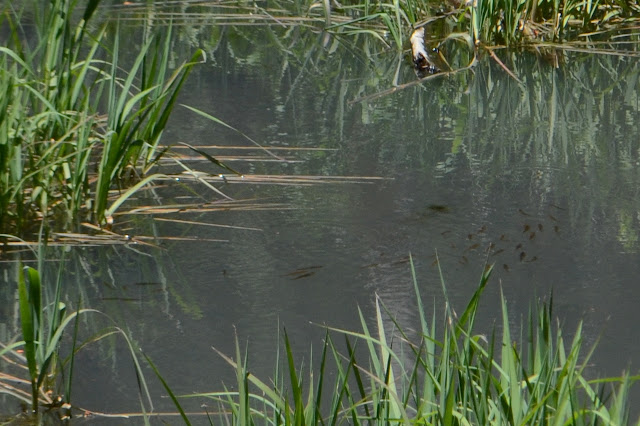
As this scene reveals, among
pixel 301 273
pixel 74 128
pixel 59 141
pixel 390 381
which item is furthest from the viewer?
pixel 74 128

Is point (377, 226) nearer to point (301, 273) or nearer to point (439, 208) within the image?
point (439, 208)

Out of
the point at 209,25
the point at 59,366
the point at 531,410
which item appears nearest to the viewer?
the point at 531,410

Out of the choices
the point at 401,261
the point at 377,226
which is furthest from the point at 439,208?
the point at 401,261

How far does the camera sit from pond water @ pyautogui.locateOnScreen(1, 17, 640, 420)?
77.7 inches

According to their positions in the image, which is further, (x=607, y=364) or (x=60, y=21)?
(x=60, y=21)

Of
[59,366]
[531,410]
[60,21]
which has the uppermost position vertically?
[60,21]

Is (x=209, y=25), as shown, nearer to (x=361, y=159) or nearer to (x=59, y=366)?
(x=361, y=159)

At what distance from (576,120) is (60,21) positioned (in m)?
1.71

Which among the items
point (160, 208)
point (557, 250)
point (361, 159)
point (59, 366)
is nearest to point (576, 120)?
point (361, 159)

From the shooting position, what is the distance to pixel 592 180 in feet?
9.28

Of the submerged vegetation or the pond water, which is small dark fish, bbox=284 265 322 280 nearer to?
the pond water

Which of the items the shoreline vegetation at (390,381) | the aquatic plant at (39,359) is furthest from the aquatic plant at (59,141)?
the aquatic plant at (39,359)

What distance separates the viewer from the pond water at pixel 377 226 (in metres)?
1.97

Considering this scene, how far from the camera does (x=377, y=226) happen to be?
98.6 inches
